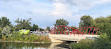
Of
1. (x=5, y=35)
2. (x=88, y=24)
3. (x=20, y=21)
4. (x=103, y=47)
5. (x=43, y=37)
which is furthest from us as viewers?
(x=88, y=24)

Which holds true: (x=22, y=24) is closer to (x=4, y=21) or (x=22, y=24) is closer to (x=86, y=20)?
(x=4, y=21)

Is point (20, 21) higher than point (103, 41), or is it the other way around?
point (20, 21)

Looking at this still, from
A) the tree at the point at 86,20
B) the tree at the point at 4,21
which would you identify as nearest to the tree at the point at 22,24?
the tree at the point at 4,21

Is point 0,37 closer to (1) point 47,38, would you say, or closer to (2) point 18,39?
(2) point 18,39

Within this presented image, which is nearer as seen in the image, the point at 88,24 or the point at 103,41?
the point at 103,41

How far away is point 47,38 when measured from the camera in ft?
111

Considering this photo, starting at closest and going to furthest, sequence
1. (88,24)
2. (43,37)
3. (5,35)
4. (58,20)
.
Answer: (43,37) → (5,35) → (88,24) → (58,20)

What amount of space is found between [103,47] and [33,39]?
22.2 meters

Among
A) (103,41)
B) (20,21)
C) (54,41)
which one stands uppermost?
(20,21)

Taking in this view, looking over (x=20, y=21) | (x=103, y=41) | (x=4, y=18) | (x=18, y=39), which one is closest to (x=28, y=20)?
(x=20, y=21)

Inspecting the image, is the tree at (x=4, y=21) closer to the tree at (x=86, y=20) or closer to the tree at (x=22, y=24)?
the tree at (x=22, y=24)

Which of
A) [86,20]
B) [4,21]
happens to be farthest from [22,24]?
[86,20]

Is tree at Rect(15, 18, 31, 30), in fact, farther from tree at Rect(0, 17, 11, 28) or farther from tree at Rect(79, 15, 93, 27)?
tree at Rect(79, 15, 93, 27)

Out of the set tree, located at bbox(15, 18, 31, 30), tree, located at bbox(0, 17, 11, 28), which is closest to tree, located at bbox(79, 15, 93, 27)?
tree, located at bbox(15, 18, 31, 30)
